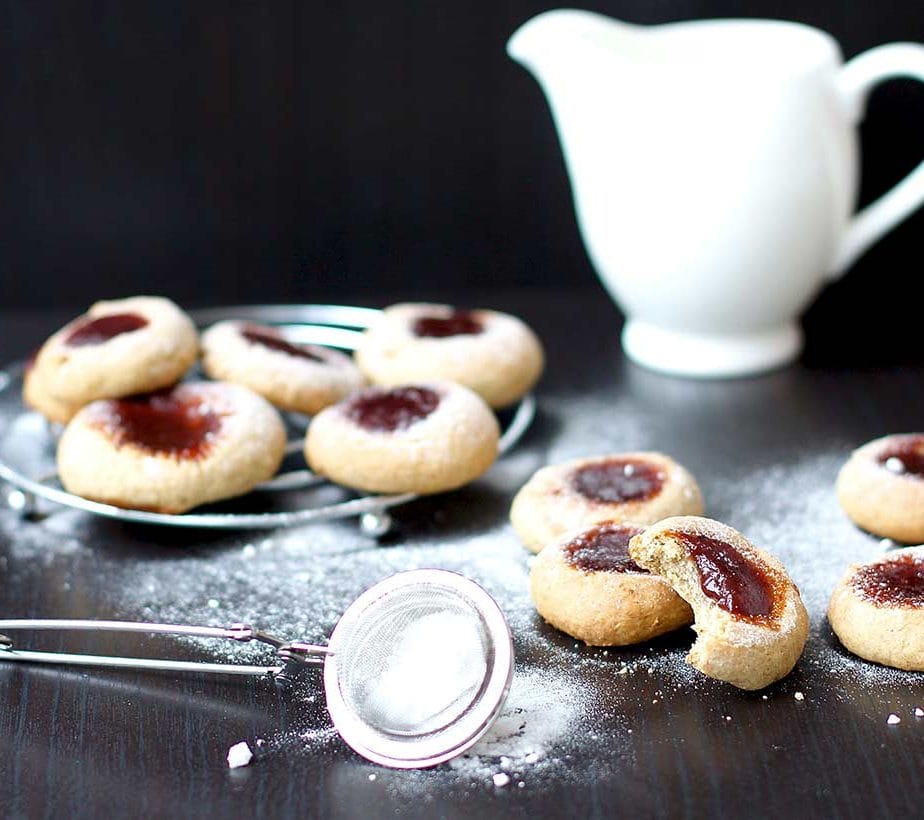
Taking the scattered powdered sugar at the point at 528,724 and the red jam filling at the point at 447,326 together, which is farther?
the red jam filling at the point at 447,326

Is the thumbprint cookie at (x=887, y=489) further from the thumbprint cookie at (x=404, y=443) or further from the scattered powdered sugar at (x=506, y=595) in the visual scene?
the thumbprint cookie at (x=404, y=443)

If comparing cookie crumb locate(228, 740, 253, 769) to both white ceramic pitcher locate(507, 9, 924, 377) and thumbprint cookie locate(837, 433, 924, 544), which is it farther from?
white ceramic pitcher locate(507, 9, 924, 377)

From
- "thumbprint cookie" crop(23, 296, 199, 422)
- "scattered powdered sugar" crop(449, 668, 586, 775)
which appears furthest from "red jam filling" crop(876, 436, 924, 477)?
"thumbprint cookie" crop(23, 296, 199, 422)

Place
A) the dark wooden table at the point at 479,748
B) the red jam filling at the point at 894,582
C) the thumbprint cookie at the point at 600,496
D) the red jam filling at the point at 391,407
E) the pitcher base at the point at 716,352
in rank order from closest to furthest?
the dark wooden table at the point at 479,748 < the red jam filling at the point at 894,582 < the thumbprint cookie at the point at 600,496 < the red jam filling at the point at 391,407 < the pitcher base at the point at 716,352

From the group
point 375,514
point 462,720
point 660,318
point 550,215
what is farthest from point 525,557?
point 550,215

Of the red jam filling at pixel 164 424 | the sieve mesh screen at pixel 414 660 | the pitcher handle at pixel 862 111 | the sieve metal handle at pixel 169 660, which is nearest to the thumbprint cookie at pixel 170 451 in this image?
the red jam filling at pixel 164 424

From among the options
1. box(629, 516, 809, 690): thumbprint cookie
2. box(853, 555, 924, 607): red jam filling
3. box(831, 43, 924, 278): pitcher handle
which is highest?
box(831, 43, 924, 278): pitcher handle

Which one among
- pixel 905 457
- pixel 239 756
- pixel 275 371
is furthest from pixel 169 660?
pixel 905 457
